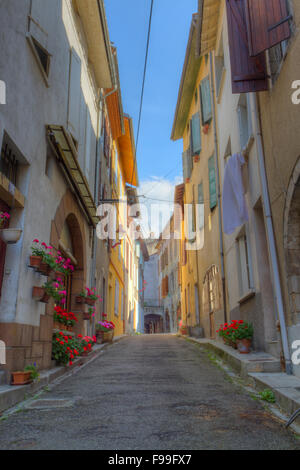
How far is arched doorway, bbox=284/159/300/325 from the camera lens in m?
5.54

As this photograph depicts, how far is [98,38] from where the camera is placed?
35.6 feet

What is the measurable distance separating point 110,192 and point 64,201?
7.83 m

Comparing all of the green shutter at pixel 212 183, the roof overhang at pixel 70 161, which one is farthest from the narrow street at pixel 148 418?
the green shutter at pixel 212 183

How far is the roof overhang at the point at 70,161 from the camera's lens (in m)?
6.70

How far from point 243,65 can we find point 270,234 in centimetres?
267

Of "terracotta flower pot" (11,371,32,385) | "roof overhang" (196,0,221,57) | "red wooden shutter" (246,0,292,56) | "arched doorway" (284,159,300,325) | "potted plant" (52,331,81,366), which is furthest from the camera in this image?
"roof overhang" (196,0,221,57)

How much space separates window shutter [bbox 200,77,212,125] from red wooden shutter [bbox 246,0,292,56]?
23.4 ft

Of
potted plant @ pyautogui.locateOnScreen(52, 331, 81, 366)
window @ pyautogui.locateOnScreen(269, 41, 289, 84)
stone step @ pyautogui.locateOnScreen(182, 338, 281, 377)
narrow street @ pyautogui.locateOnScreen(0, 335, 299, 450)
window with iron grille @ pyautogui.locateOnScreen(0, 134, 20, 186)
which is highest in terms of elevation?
window @ pyautogui.locateOnScreen(269, 41, 289, 84)

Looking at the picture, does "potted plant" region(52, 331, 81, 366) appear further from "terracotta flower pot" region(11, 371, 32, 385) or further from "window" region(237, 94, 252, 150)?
"window" region(237, 94, 252, 150)

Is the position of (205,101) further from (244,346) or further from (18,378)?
(18,378)

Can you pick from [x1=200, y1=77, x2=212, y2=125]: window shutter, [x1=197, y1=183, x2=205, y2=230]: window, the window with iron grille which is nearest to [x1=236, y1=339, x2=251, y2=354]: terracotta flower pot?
the window with iron grille

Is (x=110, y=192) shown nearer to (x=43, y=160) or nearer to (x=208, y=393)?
(x=43, y=160)

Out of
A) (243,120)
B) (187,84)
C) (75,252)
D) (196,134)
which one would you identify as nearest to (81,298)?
(75,252)
